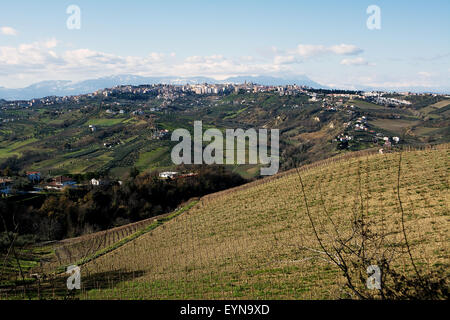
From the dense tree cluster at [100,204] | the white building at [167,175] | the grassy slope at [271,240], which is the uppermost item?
the grassy slope at [271,240]

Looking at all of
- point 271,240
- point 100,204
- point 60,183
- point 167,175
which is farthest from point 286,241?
point 60,183

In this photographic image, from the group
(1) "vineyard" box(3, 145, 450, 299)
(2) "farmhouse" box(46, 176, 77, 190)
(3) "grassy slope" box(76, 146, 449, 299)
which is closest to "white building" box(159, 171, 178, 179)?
(2) "farmhouse" box(46, 176, 77, 190)

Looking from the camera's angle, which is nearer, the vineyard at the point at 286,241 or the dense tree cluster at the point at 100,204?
the vineyard at the point at 286,241

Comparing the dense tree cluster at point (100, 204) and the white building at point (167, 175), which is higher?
the white building at point (167, 175)

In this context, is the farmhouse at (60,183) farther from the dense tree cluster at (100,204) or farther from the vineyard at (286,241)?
the vineyard at (286,241)

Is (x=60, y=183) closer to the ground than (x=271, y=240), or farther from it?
closer to the ground

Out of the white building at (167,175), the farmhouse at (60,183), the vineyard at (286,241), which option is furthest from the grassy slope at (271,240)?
the farmhouse at (60,183)

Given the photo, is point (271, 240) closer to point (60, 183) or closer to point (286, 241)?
point (286, 241)
